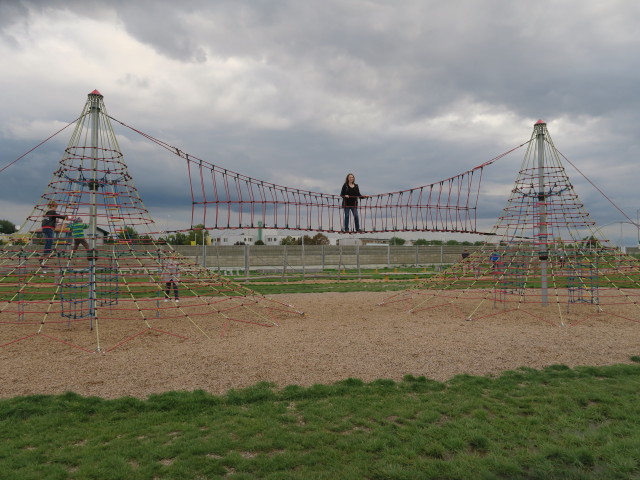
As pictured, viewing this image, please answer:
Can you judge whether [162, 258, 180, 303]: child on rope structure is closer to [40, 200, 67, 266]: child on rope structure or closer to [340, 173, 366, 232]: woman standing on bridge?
[40, 200, 67, 266]: child on rope structure

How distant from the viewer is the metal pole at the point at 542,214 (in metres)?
12.9

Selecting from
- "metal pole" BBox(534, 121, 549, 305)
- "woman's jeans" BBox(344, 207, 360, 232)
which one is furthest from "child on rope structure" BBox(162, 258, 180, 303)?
"metal pole" BBox(534, 121, 549, 305)

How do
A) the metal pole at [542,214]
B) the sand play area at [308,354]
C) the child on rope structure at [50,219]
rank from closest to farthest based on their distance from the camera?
1. the sand play area at [308,354]
2. the child on rope structure at [50,219]
3. the metal pole at [542,214]

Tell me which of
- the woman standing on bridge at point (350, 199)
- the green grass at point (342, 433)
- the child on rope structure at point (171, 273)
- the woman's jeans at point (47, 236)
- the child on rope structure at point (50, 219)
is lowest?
the green grass at point (342, 433)

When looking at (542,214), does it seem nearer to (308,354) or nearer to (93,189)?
(308,354)

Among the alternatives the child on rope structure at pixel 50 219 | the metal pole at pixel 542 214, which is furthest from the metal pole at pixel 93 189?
the metal pole at pixel 542 214

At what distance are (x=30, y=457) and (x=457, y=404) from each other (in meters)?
4.74

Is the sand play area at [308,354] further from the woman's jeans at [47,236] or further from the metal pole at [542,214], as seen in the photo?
the woman's jeans at [47,236]

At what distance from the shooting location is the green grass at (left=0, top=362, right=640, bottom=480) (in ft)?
12.9

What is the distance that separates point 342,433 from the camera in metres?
4.73

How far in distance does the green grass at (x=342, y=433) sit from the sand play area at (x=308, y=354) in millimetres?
613

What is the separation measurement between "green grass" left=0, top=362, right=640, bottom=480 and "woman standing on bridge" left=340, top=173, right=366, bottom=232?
21.2ft

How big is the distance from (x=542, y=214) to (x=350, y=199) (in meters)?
5.94

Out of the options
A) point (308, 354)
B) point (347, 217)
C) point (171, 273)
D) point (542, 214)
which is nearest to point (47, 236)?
point (171, 273)
